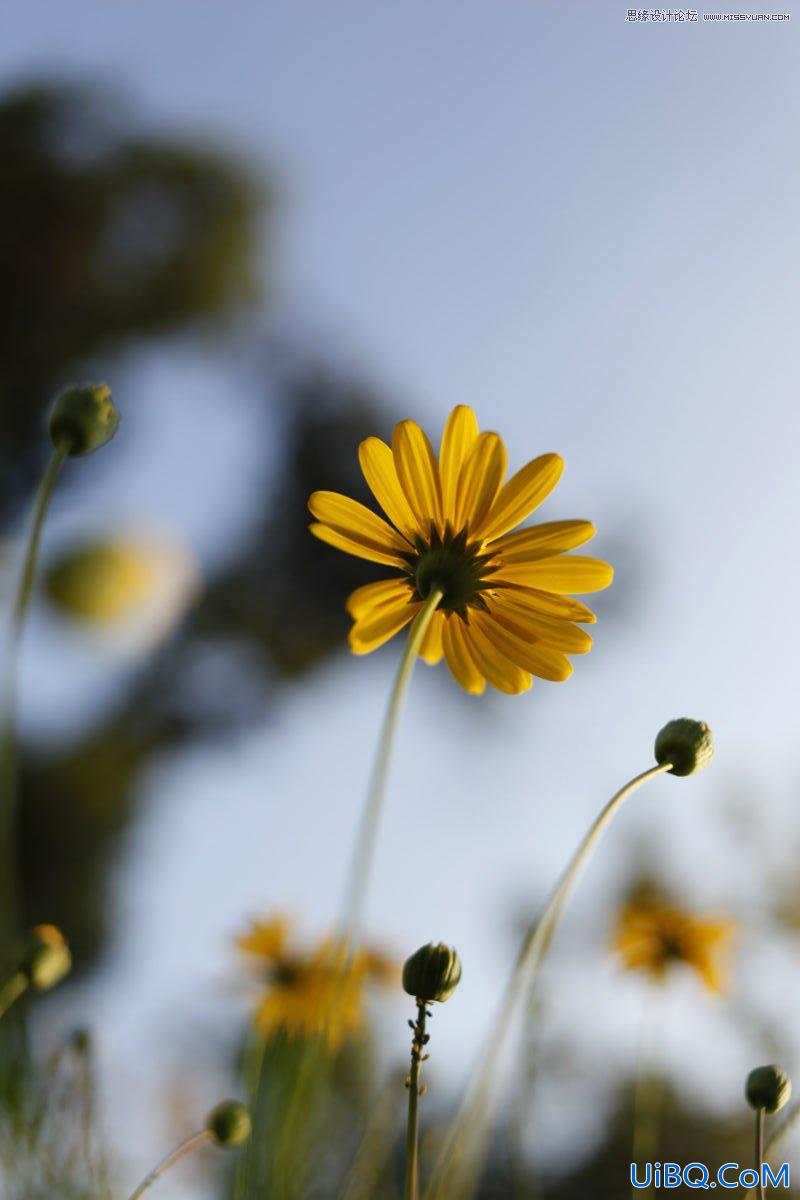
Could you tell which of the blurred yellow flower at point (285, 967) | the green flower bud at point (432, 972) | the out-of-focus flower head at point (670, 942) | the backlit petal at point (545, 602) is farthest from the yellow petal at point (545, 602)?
the out-of-focus flower head at point (670, 942)

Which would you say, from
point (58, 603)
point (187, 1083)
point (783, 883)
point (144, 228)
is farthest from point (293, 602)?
point (187, 1083)

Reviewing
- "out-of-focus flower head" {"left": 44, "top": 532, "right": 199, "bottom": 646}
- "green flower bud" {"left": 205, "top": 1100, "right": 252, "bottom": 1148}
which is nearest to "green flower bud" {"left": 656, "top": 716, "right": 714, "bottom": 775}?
"green flower bud" {"left": 205, "top": 1100, "right": 252, "bottom": 1148}

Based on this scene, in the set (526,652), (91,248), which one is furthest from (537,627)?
(91,248)

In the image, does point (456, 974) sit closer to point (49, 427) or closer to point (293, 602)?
point (49, 427)

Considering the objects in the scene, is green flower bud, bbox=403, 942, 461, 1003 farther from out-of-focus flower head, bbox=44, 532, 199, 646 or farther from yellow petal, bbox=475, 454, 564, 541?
out-of-focus flower head, bbox=44, 532, 199, 646

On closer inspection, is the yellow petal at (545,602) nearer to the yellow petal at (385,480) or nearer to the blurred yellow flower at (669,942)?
the yellow petal at (385,480)

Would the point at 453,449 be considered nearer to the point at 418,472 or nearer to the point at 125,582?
the point at 418,472
